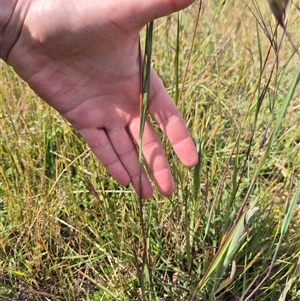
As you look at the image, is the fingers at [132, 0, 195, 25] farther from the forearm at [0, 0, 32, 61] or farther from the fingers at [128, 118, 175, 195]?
the forearm at [0, 0, 32, 61]

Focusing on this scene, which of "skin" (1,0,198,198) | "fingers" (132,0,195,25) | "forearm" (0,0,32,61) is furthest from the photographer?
"forearm" (0,0,32,61)

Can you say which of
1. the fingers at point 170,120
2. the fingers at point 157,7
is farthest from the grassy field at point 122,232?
the fingers at point 157,7

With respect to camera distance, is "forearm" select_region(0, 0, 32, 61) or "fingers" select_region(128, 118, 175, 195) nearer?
"fingers" select_region(128, 118, 175, 195)

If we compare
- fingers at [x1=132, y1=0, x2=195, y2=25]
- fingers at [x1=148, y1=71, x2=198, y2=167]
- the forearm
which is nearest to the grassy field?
fingers at [x1=148, y1=71, x2=198, y2=167]

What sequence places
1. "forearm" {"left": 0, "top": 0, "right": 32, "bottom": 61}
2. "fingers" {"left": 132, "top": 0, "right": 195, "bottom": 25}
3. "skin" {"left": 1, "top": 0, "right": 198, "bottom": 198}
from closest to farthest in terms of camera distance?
1. "fingers" {"left": 132, "top": 0, "right": 195, "bottom": 25}
2. "skin" {"left": 1, "top": 0, "right": 198, "bottom": 198}
3. "forearm" {"left": 0, "top": 0, "right": 32, "bottom": 61}

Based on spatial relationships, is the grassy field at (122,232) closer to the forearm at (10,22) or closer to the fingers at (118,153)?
the fingers at (118,153)

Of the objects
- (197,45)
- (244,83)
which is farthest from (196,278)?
(197,45)
